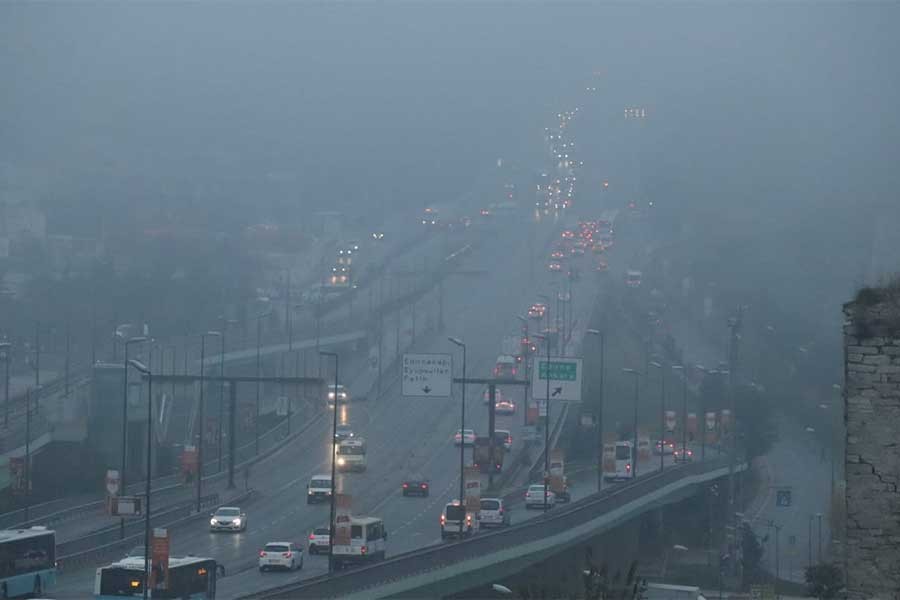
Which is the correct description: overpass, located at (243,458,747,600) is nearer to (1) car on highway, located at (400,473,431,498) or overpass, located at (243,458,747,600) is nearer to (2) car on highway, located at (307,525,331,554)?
(2) car on highway, located at (307,525,331,554)

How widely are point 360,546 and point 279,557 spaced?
0.94 metres

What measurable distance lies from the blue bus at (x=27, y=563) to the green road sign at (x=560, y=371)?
9584mm

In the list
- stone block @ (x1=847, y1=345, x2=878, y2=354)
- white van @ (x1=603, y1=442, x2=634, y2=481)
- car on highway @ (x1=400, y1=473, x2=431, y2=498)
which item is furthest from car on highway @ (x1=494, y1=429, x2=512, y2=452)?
stone block @ (x1=847, y1=345, x2=878, y2=354)

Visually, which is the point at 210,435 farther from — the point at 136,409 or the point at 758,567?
the point at 758,567

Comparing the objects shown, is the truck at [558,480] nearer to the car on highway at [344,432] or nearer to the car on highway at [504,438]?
the car on highway at [504,438]

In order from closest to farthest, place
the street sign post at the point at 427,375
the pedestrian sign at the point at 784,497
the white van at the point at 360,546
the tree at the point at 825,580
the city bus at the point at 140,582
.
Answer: the tree at the point at 825,580, the city bus at the point at 140,582, the white van at the point at 360,546, the pedestrian sign at the point at 784,497, the street sign post at the point at 427,375

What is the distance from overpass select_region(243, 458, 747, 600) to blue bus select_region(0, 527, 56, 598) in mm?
2582

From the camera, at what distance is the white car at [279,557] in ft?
51.3

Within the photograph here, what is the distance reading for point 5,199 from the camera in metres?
68.4

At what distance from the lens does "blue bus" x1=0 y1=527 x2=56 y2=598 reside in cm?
1309

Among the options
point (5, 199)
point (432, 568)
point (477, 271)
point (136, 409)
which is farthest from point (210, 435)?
point (5, 199)

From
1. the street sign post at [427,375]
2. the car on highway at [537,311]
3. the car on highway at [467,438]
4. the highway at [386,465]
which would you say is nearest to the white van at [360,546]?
the highway at [386,465]

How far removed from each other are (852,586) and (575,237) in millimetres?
60525

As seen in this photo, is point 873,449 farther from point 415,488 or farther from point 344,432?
point 344,432
